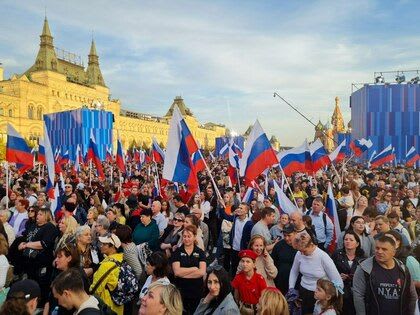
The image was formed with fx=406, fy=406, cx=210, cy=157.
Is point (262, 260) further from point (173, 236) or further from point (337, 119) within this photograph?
point (337, 119)

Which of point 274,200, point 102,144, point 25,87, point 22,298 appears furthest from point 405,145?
point 25,87

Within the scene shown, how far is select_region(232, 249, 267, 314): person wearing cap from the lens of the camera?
4.10 meters

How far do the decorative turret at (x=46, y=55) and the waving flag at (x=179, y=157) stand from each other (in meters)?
74.6

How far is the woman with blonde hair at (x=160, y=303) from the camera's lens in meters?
2.92

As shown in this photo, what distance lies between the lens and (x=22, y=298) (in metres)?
2.94

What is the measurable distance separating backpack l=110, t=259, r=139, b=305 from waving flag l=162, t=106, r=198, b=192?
3.08 metres

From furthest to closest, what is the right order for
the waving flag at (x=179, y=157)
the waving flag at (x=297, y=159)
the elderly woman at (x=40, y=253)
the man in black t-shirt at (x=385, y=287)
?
the waving flag at (x=297, y=159) < the waving flag at (x=179, y=157) < the elderly woman at (x=40, y=253) < the man in black t-shirt at (x=385, y=287)

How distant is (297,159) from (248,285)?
23.2ft

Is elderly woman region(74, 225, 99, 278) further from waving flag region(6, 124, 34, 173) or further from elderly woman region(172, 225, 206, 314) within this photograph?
waving flag region(6, 124, 34, 173)

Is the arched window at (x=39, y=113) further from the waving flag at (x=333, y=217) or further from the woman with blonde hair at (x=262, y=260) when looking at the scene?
the woman with blonde hair at (x=262, y=260)

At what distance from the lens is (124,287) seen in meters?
4.11

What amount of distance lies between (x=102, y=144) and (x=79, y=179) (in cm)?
1641

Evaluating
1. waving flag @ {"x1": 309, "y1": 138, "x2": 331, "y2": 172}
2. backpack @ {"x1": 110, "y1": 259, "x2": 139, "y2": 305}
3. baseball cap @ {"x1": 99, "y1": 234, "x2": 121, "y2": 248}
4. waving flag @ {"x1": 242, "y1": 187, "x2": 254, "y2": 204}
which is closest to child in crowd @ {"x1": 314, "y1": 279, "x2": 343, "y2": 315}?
backpack @ {"x1": 110, "y1": 259, "x2": 139, "y2": 305}

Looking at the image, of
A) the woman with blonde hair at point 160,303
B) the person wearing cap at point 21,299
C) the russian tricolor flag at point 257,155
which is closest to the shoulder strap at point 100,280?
the person wearing cap at point 21,299
